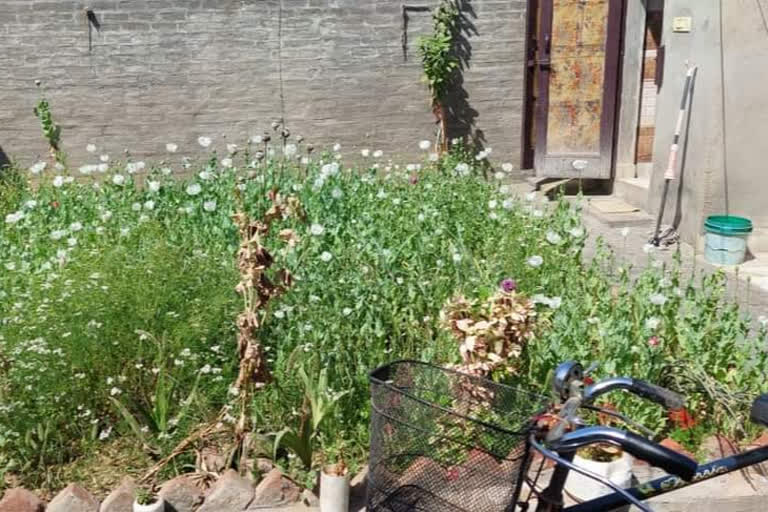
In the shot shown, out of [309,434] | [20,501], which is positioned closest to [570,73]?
[309,434]

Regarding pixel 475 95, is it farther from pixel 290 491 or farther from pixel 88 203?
pixel 290 491

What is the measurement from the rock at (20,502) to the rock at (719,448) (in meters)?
2.55

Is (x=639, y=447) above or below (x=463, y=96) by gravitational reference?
above

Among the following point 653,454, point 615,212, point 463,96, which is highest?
point 653,454

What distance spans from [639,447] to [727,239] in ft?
17.2

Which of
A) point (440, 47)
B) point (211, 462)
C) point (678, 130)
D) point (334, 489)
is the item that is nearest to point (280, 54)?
point (440, 47)

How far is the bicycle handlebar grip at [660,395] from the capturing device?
229cm

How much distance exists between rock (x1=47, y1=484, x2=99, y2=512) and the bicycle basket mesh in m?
1.44

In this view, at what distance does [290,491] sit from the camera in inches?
145

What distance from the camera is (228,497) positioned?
3609 mm

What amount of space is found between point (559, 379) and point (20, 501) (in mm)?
2132

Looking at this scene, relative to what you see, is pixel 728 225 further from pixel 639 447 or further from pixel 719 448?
pixel 639 447

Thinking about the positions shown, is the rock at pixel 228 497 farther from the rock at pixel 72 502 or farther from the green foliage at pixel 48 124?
the green foliage at pixel 48 124

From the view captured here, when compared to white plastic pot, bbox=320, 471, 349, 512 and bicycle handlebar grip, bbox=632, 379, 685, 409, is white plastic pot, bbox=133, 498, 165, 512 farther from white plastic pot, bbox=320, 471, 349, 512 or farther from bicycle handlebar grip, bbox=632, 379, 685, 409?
bicycle handlebar grip, bbox=632, 379, 685, 409
